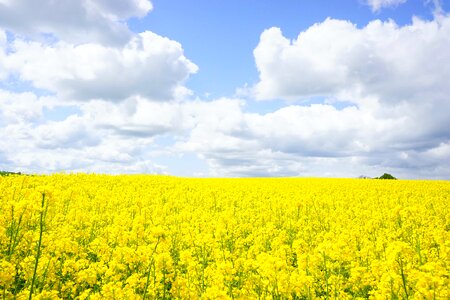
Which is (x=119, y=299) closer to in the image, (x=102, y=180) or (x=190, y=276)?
(x=190, y=276)

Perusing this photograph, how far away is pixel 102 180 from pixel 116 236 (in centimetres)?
1589

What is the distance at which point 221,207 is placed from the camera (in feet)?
49.9

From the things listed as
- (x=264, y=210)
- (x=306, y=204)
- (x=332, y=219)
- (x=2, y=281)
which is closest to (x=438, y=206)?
(x=306, y=204)

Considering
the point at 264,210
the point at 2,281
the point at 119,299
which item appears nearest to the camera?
the point at 119,299

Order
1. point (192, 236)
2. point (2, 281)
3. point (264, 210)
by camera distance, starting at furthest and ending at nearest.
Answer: point (264, 210) < point (192, 236) < point (2, 281)

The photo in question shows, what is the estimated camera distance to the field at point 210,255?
4625mm

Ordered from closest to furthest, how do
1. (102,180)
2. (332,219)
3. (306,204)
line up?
(332,219)
(306,204)
(102,180)

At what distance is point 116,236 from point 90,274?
94.6 inches

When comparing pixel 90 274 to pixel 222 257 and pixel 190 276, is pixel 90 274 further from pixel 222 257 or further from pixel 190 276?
pixel 222 257

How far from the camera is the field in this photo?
4625mm

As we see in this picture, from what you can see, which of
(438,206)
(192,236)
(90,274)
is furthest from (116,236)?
(438,206)

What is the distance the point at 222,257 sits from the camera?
6770 mm

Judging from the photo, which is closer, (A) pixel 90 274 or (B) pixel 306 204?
(A) pixel 90 274

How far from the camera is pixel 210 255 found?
715 cm
